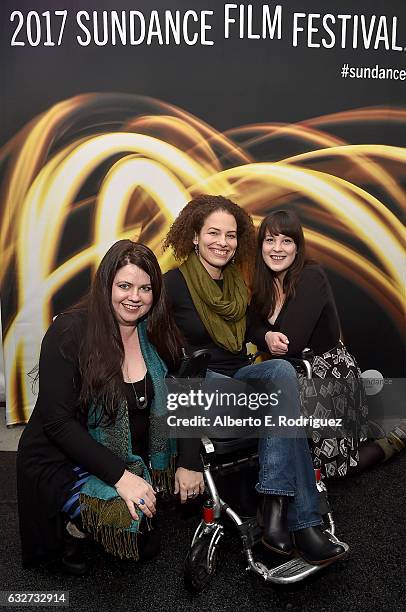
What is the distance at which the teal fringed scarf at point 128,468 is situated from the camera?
1.88 m

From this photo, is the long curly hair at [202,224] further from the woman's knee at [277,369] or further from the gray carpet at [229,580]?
the gray carpet at [229,580]

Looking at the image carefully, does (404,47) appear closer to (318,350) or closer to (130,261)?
(318,350)

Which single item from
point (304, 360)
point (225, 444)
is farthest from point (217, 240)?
point (225, 444)

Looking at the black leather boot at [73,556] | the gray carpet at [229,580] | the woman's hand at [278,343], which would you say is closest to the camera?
the gray carpet at [229,580]

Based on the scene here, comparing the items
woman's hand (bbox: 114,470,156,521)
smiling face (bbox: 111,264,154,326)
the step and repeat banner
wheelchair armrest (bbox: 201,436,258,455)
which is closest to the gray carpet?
woman's hand (bbox: 114,470,156,521)

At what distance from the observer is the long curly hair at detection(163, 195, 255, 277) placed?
2457mm

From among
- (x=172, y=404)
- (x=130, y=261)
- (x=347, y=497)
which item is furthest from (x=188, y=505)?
(x=130, y=261)

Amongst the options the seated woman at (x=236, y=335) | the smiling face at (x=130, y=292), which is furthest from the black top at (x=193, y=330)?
the smiling face at (x=130, y=292)

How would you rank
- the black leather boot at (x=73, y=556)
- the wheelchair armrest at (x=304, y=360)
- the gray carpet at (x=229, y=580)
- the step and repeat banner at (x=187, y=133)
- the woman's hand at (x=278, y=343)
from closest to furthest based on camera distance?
the gray carpet at (x=229, y=580)
the black leather boot at (x=73, y=556)
the wheelchair armrest at (x=304, y=360)
the woman's hand at (x=278, y=343)
the step and repeat banner at (x=187, y=133)

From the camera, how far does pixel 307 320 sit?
7.95 ft

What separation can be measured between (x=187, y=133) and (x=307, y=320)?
4.26 feet

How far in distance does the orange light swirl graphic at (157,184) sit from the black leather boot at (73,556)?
4.59 ft

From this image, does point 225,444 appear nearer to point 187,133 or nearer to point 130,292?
point 130,292

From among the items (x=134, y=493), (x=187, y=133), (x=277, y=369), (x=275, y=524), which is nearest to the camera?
(x=134, y=493)
